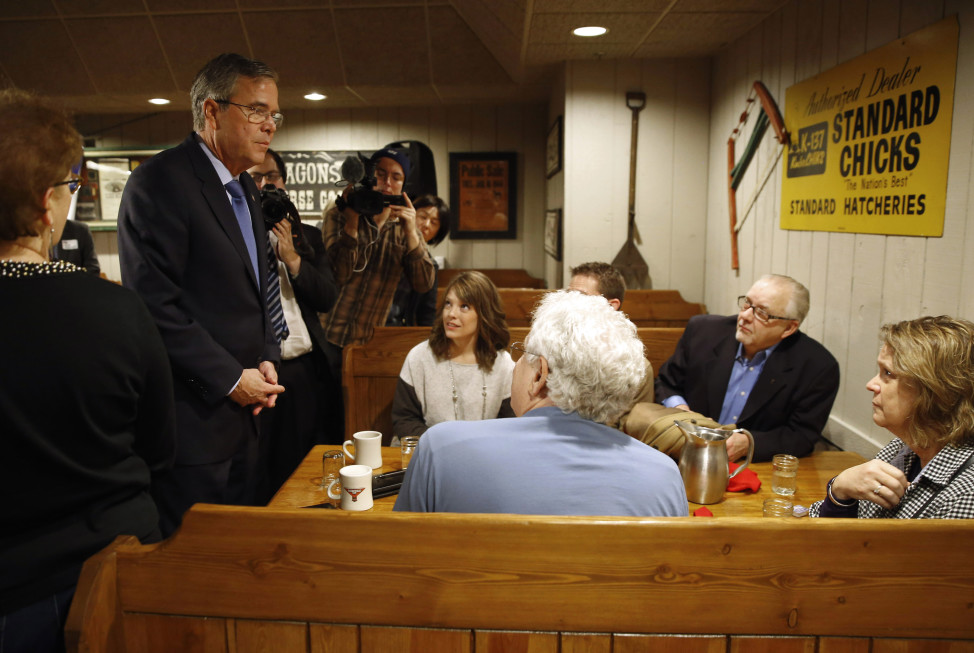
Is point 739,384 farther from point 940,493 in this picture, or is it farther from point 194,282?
point 194,282

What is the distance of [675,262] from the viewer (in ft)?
12.7

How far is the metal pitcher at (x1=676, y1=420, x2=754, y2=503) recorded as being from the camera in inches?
60.1

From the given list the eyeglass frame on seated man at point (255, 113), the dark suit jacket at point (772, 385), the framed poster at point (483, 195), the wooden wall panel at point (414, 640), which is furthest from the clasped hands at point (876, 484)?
the framed poster at point (483, 195)

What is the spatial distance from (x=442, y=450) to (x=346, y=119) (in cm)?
479

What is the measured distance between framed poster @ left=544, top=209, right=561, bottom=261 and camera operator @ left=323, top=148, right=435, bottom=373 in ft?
4.94

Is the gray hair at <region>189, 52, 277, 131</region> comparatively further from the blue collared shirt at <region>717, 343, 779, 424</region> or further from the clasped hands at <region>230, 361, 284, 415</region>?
the blue collared shirt at <region>717, 343, 779, 424</region>

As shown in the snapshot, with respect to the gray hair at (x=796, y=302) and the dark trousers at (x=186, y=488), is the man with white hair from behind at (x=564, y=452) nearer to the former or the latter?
the dark trousers at (x=186, y=488)

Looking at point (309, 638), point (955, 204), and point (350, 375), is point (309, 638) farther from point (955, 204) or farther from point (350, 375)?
point (955, 204)

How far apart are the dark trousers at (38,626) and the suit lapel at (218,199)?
869 millimetres

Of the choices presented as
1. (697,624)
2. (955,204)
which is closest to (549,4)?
(955,204)

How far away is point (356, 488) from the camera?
1.45 meters

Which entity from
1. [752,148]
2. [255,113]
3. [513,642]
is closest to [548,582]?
[513,642]

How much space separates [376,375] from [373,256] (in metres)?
0.59

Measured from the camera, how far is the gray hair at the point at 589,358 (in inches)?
44.1
